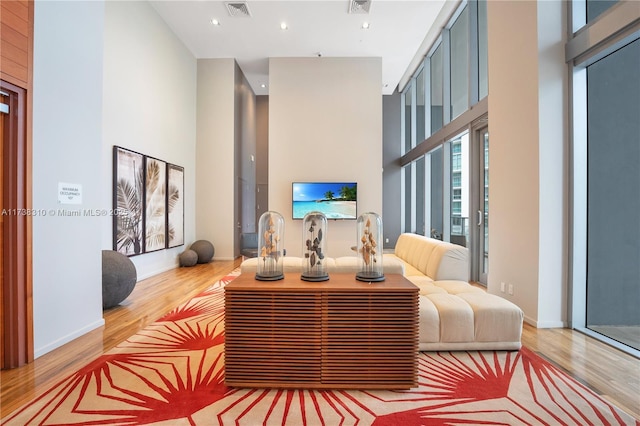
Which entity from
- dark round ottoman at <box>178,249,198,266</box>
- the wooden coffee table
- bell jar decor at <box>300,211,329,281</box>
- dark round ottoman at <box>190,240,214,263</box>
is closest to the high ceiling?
dark round ottoman at <box>190,240,214,263</box>

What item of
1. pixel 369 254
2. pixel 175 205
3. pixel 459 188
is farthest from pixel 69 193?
pixel 459 188

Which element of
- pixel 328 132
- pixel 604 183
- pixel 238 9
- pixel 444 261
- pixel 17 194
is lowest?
pixel 444 261

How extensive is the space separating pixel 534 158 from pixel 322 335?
2.70 meters

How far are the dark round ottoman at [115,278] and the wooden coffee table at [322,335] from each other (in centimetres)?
238

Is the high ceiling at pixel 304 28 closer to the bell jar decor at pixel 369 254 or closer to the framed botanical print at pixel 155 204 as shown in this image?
the framed botanical print at pixel 155 204

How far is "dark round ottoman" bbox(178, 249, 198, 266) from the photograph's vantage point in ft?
20.9

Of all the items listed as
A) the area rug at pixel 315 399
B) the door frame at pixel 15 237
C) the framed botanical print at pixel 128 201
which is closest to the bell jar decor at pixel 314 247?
the area rug at pixel 315 399

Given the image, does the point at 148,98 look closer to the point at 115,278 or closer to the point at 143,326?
the point at 115,278

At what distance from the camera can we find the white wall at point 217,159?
722 centimetres

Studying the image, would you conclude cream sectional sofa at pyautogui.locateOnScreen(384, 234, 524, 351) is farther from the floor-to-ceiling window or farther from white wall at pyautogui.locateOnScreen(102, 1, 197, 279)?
white wall at pyautogui.locateOnScreen(102, 1, 197, 279)

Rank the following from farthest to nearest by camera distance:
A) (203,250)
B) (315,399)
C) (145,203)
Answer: (203,250) → (145,203) → (315,399)

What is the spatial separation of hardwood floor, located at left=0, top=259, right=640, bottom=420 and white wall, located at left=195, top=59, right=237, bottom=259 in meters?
3.47

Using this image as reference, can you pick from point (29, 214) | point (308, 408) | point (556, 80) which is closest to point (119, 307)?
point (29, 214)

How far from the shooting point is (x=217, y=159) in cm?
725
